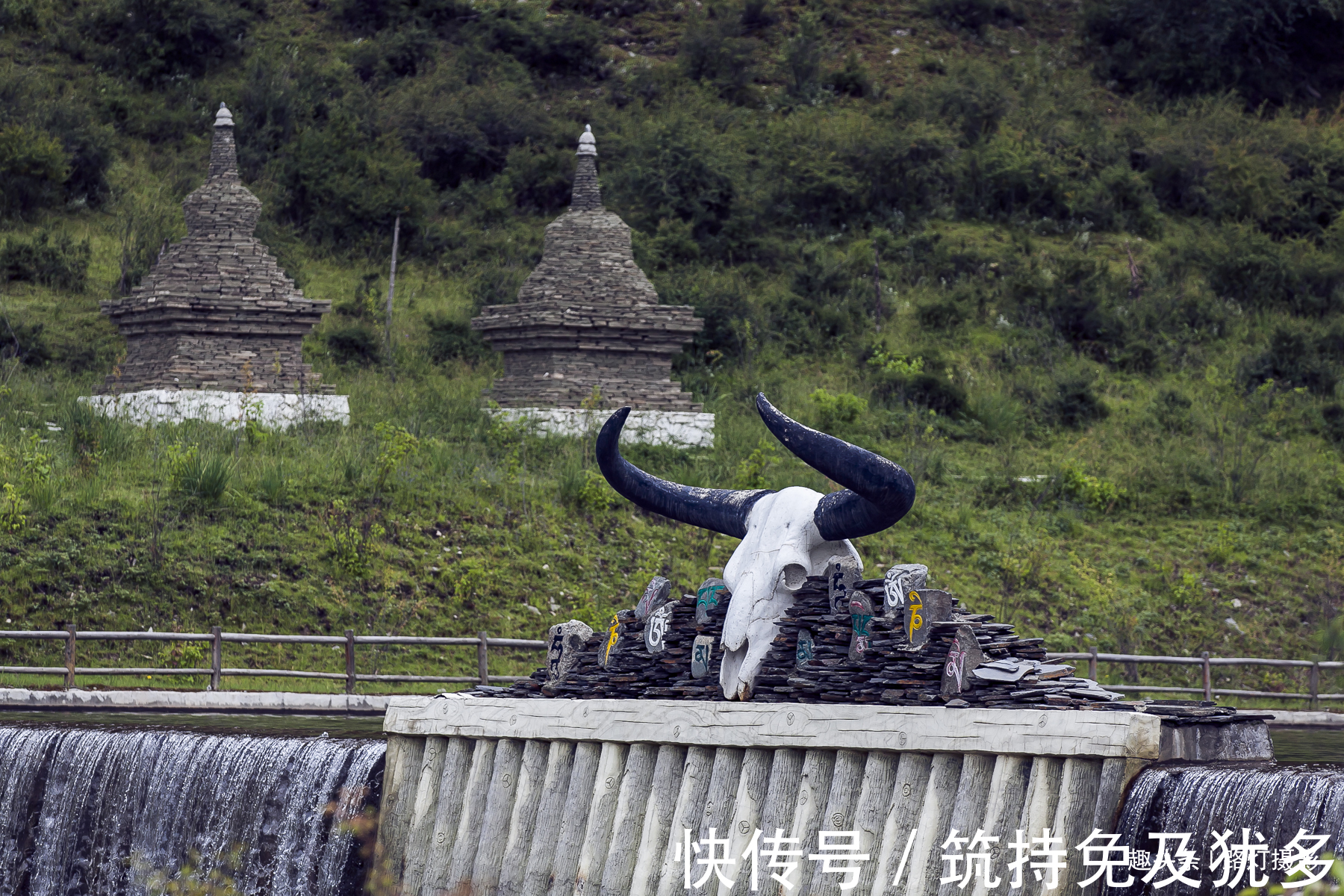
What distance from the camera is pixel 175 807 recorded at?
15.8 meters

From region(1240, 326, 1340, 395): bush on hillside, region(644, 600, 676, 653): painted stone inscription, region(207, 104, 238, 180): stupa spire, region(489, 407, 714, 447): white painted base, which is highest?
region(644, 600, 676, 653): painted stone inscription

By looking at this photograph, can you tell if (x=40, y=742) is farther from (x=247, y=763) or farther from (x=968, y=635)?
(x=968, y=635)

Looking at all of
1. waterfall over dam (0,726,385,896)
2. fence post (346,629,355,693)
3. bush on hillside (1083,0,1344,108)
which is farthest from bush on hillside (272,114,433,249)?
waterfall over dam (0,726,385,896)

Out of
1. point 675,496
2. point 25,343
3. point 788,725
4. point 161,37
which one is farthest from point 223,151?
point 788,725

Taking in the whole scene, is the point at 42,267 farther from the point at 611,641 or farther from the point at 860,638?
the point at 860,638

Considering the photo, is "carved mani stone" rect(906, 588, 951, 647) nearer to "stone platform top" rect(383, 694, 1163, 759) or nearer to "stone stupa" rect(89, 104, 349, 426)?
"stone platform top" rect(383, 694, 1163, 759)

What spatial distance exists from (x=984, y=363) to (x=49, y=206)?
70.4ft

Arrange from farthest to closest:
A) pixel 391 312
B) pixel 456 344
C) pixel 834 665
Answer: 1. pixel 391 312
2. pixel 456 344
3. pixel 834 665

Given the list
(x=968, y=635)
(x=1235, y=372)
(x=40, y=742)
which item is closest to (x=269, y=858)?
(x=40, y=742)

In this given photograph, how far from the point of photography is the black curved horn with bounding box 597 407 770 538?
15.5 metres

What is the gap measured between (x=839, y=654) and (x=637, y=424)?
2003cm

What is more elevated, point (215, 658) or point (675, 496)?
point (675, 496)

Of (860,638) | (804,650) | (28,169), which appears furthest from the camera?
(28,169)

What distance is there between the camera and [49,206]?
44.6 m
